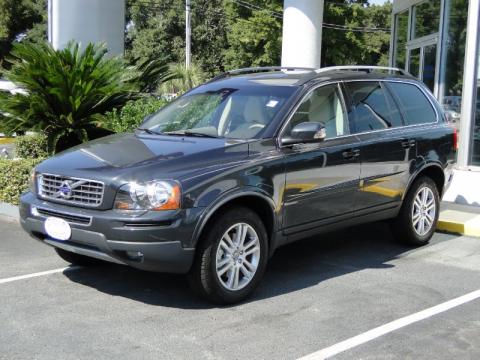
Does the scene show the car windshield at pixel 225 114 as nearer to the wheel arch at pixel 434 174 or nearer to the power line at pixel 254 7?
the wheel arch at pixel 434 174

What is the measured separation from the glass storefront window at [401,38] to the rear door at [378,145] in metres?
8.74

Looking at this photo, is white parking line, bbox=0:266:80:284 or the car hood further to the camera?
white parking line, bbox=0:266:80:284

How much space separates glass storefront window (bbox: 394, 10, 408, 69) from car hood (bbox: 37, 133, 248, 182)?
34.9 ft

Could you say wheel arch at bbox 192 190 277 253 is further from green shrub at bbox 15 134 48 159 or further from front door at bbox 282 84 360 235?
green shrub at bbox 15 134 48 159

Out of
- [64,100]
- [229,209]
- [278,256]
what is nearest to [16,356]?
[229,209]

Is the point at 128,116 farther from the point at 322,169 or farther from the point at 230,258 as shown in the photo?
the point at 230,258

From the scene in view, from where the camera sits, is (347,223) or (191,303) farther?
(347,223)

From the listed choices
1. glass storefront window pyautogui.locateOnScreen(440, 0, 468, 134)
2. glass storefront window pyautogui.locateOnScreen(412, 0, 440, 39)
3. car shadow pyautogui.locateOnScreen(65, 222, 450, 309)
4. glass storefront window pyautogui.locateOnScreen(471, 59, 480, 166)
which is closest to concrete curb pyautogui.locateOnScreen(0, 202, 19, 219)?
car shadow pyautogui.locateOnScreen(65, 222, 450, 309)

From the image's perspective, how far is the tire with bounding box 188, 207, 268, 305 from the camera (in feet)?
15.5

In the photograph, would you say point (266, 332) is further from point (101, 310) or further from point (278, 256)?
point (278, 256)

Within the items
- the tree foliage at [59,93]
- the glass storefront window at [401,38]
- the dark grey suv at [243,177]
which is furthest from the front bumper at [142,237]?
the glass storefront window at [401,38]

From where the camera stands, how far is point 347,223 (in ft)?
19.6

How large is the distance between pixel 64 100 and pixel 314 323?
562cm

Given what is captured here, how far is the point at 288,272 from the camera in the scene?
5.93 meters
